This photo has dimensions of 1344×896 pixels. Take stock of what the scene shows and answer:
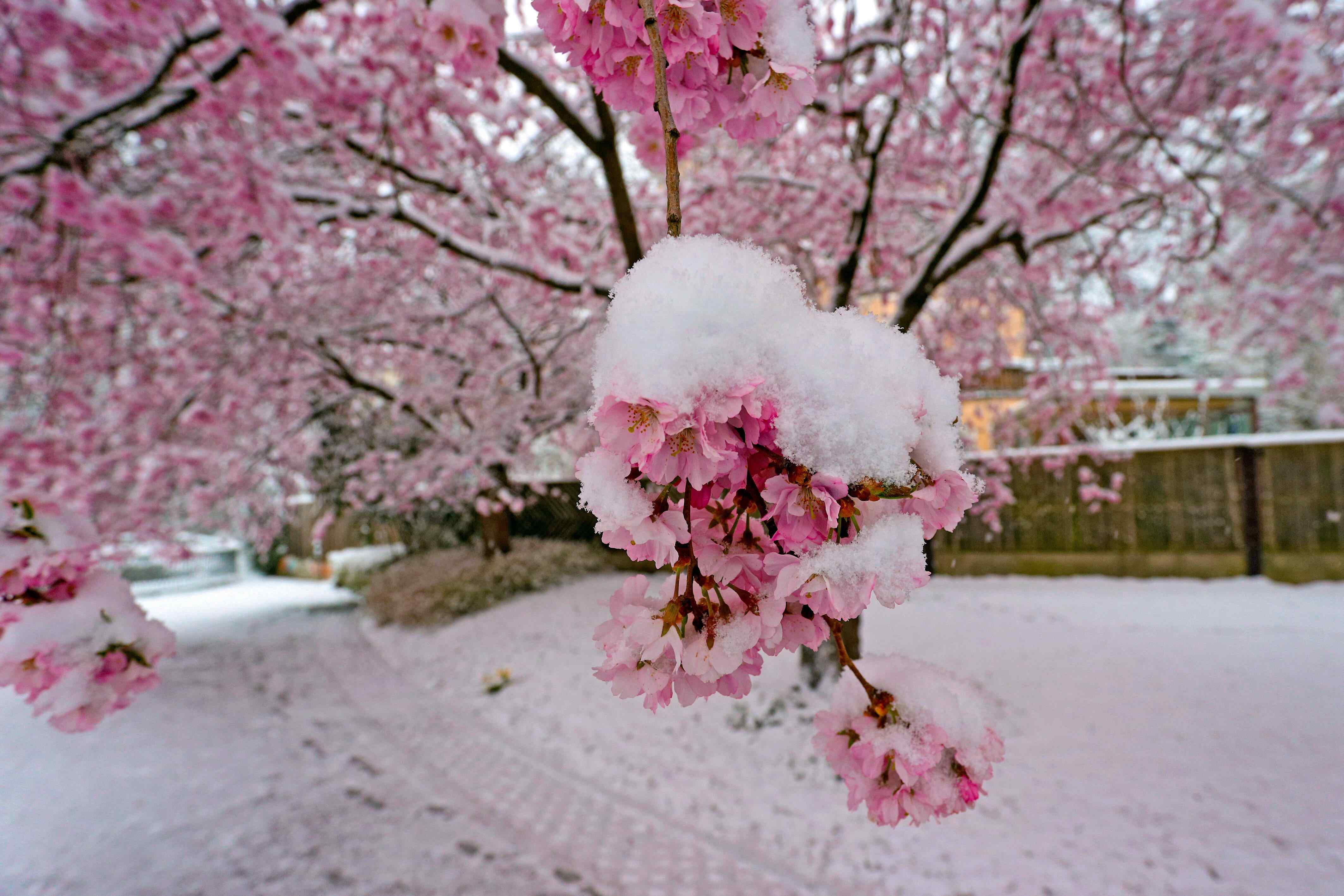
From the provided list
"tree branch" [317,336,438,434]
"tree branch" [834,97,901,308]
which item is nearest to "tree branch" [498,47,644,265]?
"tree branch" [834,97,901,308]

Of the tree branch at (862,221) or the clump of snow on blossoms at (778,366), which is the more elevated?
the tree branch at (862,221)

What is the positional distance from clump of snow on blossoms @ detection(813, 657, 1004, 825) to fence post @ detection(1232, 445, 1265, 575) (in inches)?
303

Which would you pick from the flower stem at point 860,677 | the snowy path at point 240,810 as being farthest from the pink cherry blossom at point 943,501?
the snowy path at point 240,810

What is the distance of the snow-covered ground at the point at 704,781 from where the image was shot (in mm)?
2648

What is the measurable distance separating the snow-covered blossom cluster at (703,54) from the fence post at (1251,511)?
25.8 ft

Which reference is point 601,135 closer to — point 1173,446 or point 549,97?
point 549,97

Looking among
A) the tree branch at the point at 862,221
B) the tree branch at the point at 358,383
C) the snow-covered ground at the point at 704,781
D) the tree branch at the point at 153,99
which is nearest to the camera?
the tree branch at the point at 153,99

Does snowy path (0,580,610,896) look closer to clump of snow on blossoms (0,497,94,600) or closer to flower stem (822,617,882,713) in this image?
clump of snow on blossoms (0,497,94,600)

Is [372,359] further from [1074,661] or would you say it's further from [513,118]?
[1074,661]

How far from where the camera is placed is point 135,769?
3896 mm

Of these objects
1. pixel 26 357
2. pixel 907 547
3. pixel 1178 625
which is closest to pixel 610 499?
pixel 907 547

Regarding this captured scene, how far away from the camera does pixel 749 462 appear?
0.58 metres

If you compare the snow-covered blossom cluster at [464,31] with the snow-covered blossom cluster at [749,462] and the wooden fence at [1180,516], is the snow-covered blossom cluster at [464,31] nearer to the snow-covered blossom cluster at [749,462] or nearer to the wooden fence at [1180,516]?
the snow-covered blossom cluster at [749,462]

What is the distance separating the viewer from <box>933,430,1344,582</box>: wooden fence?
5984 mm
